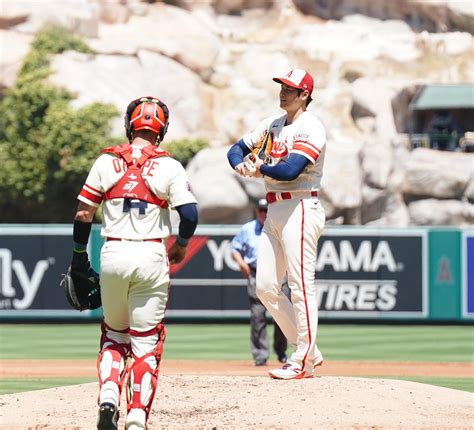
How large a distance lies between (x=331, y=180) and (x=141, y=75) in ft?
41.1

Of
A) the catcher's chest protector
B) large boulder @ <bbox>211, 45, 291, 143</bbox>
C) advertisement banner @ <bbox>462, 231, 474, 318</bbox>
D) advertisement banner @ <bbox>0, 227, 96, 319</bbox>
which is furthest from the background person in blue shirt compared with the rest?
large boulder @ <bbox>211, 45, 291, 143</bbox>

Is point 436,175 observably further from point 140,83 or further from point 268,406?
point 268,406

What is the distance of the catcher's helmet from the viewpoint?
7.30 meters

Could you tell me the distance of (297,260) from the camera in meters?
8.55

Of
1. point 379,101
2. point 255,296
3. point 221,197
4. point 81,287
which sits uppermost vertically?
point 379,101

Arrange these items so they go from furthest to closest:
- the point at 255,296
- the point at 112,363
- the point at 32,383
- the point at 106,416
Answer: the point at 255,296 < the point at 32,383 < the point at 112,363 < the point at 106,416

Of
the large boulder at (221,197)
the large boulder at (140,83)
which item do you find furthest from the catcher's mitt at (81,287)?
the large boulder at (140,83)

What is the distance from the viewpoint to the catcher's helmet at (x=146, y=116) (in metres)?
7.30

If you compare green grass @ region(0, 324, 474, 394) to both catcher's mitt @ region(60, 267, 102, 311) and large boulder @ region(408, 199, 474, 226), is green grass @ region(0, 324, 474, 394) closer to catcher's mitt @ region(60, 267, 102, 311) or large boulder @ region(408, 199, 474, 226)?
catcher's mitt @ region(60, 267, 102, 311)

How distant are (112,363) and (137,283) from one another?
0.51 meters

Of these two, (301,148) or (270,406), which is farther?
(301,148)

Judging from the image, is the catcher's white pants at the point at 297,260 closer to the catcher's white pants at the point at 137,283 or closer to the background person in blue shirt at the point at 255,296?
the catcher's white pants at the point at 137,283

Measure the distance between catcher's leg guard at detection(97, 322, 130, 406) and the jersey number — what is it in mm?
712

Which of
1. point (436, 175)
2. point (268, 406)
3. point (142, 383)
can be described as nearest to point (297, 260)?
point (268, 406)
